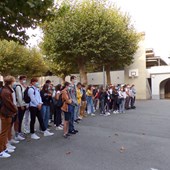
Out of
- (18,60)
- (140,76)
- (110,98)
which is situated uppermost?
(18,60)

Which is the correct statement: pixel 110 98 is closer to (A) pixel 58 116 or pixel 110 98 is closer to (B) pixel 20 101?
(A) pixel 58 116

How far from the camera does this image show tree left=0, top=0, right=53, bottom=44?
6375 millimetres

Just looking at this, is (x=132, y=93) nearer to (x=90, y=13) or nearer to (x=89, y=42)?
(x=89, y=42)

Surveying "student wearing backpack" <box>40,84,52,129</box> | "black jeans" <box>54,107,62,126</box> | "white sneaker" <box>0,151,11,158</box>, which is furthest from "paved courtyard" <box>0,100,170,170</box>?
"black jeans" <box>54,107,62,126</box>

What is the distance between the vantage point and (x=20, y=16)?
296 inches

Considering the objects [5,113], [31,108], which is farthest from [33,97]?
[5,113]

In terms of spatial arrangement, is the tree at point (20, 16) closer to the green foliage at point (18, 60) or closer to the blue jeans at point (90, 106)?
the blue jeans at point (90, 106)

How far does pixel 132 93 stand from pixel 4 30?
1223cm

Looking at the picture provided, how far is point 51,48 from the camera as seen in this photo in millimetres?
23984

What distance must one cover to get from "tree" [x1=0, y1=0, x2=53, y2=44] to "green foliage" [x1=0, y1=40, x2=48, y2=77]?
76.5ft

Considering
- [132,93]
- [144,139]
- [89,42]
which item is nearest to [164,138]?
[144,139]

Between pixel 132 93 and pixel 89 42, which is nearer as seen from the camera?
pixel 132 93

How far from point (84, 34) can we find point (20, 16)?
1602 centimetres

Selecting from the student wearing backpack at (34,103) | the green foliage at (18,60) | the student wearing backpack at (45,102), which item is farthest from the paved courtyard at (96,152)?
the green foliage at (18,60)
